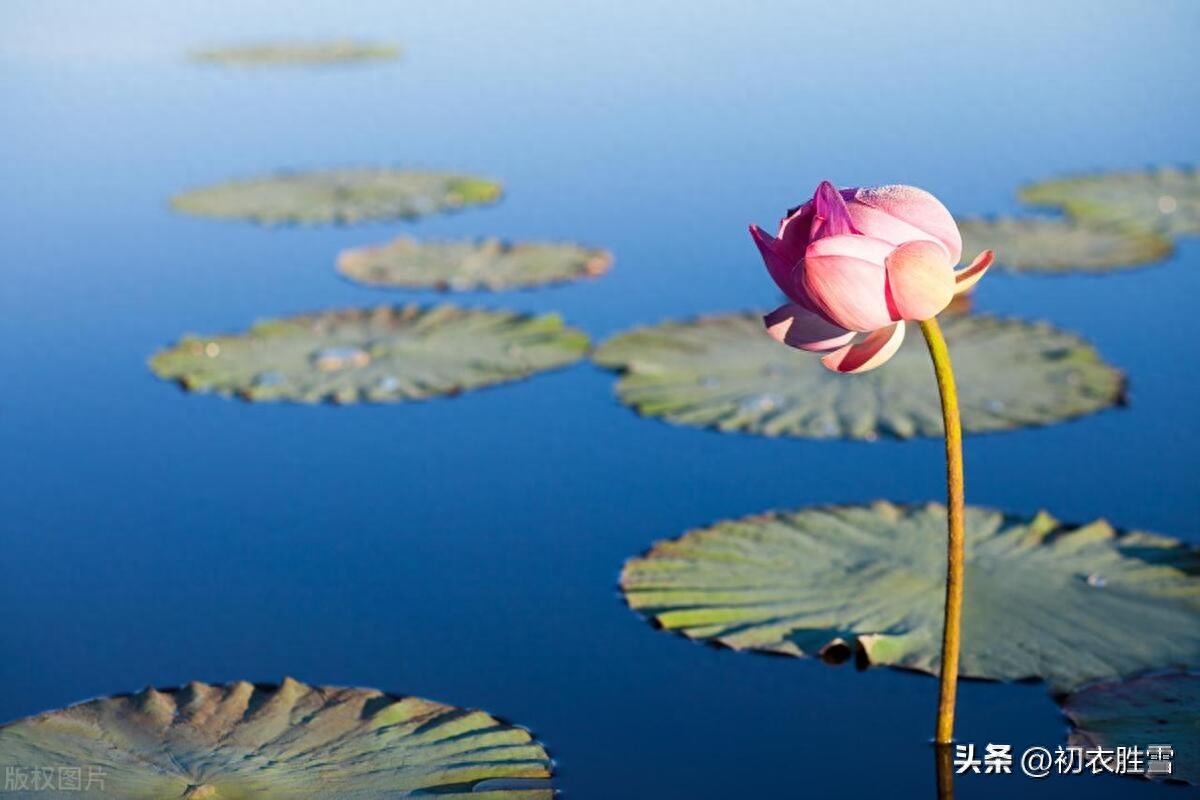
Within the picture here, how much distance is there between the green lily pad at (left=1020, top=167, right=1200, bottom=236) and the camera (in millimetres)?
3916

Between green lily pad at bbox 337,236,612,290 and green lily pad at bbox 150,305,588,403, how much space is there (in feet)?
0.95

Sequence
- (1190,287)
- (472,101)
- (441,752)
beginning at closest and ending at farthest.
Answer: (441,752), (1190,287), (472,101)

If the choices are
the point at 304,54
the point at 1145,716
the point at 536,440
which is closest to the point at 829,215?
the point at 1145,716

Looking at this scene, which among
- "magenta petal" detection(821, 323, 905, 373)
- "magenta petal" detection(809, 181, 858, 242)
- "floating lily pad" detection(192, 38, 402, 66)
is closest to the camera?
"magenta petal" detection(809, 181, 858, 242)

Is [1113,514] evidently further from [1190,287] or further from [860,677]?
[1190,287]

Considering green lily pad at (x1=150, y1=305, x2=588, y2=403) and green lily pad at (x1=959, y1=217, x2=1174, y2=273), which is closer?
green lily pad at (x1=150, y1=305, x2=588, y2=403)

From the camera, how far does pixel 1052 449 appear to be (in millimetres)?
2510

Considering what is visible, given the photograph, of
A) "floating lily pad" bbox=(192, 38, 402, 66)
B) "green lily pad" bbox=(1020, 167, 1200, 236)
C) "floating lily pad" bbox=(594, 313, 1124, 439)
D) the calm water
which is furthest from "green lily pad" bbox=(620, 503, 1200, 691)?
"floating lily pad" bbox=(192, 38, 402, 66)

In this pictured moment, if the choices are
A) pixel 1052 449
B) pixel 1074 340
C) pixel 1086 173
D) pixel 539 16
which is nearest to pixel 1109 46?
pixel 1086 173

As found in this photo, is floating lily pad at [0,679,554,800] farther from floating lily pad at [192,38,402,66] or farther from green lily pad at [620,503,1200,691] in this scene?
floating lily pad at [192,38,402,66]

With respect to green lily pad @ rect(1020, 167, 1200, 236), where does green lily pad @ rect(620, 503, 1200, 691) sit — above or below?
below

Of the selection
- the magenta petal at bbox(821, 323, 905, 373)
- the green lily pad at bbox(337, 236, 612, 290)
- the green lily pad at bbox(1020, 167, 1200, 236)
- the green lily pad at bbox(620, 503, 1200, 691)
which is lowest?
the green lily pad at bbox(620, 503, 1200, 691)

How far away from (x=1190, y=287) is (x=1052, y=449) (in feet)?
3.73

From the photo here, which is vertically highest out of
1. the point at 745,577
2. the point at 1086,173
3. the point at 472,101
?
the point at 472,101
